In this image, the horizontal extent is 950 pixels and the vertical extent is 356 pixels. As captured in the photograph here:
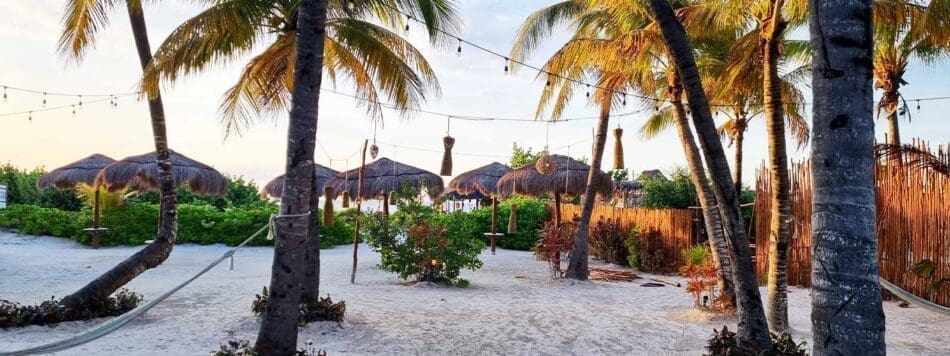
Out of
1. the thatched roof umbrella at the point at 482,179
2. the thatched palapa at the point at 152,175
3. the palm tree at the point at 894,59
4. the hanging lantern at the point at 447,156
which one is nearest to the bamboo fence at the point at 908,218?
the palm tree at the point at 894,59

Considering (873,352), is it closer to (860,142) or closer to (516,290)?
(860,142)

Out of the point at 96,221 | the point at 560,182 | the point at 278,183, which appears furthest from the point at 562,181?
the point at 96,221

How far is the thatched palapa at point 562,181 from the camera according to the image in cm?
1230

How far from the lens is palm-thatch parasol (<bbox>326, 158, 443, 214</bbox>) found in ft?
48.2

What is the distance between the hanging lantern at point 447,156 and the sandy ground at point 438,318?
1781mm

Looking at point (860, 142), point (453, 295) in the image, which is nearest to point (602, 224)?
point (453, 295)

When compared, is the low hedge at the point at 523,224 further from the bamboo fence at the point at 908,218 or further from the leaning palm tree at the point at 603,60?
the bamboo fence at the point at 908,218

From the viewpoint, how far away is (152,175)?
13656 millimetres

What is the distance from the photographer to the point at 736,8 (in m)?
6.77

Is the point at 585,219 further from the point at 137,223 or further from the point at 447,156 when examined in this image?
the point at 137,223

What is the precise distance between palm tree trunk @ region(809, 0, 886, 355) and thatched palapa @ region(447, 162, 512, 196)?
13.8 meters

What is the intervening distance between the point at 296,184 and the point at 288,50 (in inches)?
132

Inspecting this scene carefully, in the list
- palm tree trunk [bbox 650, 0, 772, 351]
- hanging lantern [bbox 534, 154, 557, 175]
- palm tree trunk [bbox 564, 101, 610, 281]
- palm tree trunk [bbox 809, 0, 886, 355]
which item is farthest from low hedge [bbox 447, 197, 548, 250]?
palm tree trunk [bbox 809, 0, 886, 355]

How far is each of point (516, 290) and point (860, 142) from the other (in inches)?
287
